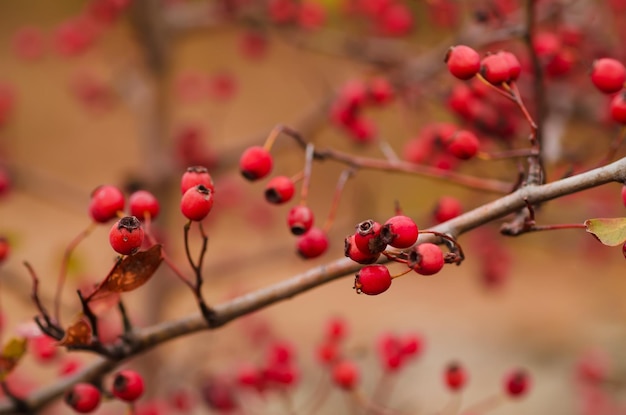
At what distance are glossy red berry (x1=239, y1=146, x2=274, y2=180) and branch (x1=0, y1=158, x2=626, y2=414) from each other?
200 mm

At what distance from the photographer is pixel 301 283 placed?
852 millimetres

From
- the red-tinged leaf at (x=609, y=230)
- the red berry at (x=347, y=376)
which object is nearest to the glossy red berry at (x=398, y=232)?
the red-tinged leaf at (x=609, y=230)

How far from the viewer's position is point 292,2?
2.48 metres

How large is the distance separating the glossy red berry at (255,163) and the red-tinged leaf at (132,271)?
24 centimetres

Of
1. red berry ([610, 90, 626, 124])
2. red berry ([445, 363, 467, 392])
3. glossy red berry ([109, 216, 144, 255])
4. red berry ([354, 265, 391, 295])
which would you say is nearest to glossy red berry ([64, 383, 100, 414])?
glossy red berry ([109, 216, 144, 255])

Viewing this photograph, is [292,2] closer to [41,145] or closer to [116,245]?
[116,245]

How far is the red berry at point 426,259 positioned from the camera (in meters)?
0.67

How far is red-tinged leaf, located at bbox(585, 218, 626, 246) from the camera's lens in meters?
0.69

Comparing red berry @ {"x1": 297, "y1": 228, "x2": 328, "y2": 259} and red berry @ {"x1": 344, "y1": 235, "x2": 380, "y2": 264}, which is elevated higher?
red berry @ {"x1": 344, "y1": 235, "x2": 380, "y2": 264}

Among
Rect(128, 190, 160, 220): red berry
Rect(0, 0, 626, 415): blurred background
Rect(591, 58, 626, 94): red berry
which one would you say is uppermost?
Rect(591, 58, 626, 94): red berry

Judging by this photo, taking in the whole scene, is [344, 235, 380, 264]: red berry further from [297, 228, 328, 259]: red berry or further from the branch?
[297, 228, 328, 259]: red berry

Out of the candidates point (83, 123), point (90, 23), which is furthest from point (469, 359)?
point (83, 123)

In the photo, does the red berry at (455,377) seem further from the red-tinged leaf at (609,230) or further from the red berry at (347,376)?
the red-tinged leaf at (609,230)

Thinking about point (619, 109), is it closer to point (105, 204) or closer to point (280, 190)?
point (280, 190)
